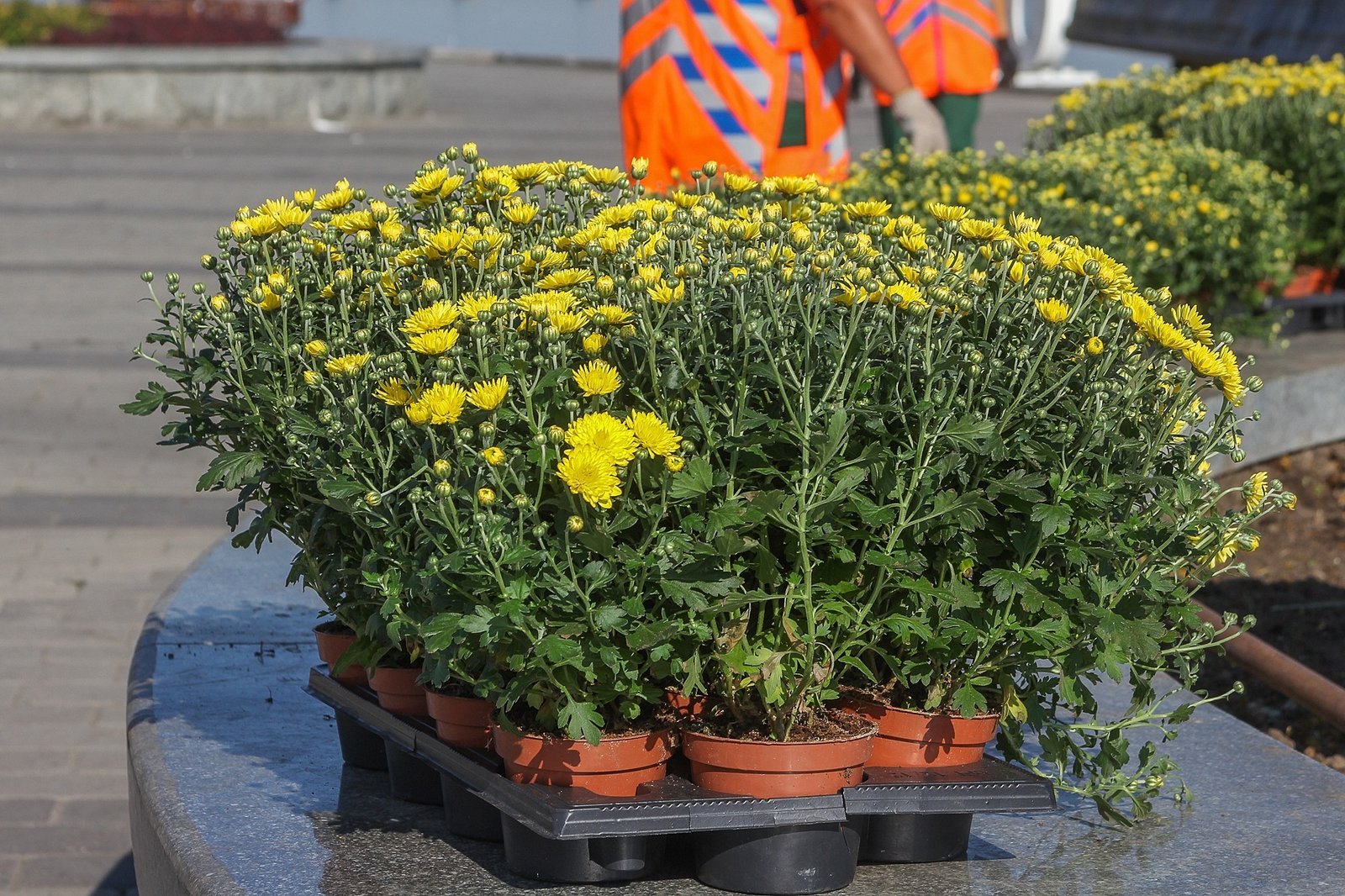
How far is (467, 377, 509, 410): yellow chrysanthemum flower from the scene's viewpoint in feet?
6.31

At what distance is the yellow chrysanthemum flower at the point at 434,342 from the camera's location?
1974 mm

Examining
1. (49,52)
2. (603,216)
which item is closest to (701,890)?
(603,216)

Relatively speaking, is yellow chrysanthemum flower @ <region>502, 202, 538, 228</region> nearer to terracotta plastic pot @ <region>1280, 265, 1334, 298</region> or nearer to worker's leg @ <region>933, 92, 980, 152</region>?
worker's leg @ <region>933, 92, 980, 152</region>

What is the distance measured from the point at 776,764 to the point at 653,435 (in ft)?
1.53

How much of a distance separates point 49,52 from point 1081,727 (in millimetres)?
17261

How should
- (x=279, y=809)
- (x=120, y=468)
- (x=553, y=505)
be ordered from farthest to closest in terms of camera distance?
1. (x=120, y=468)
2. (x=279, y=809)
3. (x=553, y=505)

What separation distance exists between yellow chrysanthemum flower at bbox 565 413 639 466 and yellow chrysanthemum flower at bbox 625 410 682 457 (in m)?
0.01

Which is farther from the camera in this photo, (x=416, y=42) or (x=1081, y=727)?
(x=416, y=42)

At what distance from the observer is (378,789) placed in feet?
8.18

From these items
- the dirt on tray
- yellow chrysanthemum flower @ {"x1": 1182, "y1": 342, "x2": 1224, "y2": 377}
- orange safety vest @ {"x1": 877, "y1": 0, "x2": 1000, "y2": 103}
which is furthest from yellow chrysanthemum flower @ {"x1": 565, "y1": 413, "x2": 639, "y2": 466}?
orange safety vest @ {"x1": 877, "y1": 0, "x2": 1000, "y2": 103}

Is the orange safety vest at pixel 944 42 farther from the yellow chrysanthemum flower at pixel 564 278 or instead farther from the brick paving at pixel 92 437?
the yellow chrysanthemum flower at pixel 564 278

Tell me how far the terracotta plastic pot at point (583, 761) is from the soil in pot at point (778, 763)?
67 millimetres

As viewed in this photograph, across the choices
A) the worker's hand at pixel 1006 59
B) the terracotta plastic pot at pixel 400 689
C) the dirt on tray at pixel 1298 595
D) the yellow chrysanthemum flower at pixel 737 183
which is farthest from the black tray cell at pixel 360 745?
the worker's hand at pixel 1006 59

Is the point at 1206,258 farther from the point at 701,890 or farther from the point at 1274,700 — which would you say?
the point at 701,890
